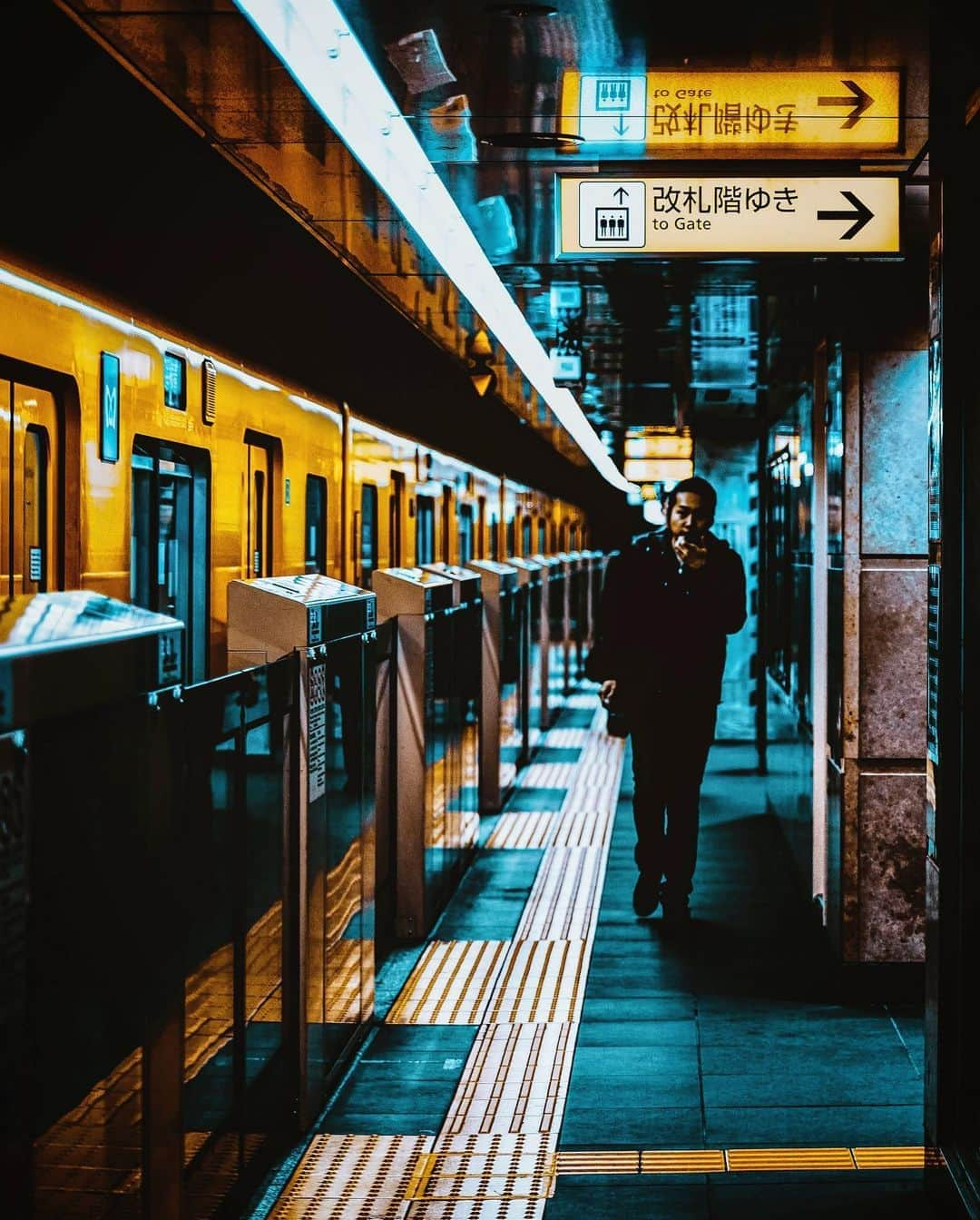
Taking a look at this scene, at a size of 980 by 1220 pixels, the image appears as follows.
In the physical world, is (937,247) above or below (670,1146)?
above

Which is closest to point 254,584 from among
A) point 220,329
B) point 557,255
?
point 557,255

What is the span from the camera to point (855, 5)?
366cm

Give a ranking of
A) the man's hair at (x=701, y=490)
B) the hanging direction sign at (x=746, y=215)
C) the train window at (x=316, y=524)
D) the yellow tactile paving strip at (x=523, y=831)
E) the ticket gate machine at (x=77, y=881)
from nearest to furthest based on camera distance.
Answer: the ticket gate machine at (x=77, y=881)
the hanging direction sign at (x=746, y=215)
the man's hair at (x=701, y=490)
the train window at (x=316, y=524)
the yellow tactile paving strip at (x=523, y=831)

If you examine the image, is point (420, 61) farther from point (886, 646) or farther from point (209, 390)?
point (886, 646)

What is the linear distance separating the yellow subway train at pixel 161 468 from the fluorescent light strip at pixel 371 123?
3.11ft

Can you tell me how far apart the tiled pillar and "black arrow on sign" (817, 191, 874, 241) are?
84 cm

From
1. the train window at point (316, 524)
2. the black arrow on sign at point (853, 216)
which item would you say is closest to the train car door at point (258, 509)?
the train window at point (316, 524)

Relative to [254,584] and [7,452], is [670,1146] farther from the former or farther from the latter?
[7,452]

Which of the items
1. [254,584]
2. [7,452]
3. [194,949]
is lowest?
[194,949]

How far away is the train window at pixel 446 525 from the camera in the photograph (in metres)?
13.7

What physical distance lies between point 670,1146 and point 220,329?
13.3 ft

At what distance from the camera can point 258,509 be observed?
7195 millimetres

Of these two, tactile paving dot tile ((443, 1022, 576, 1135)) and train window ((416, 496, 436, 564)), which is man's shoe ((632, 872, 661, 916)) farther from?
train window ((416, 496, 436, 564))

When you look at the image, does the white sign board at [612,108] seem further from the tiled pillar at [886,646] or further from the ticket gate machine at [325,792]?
the ticket gate machine at [325,792]
